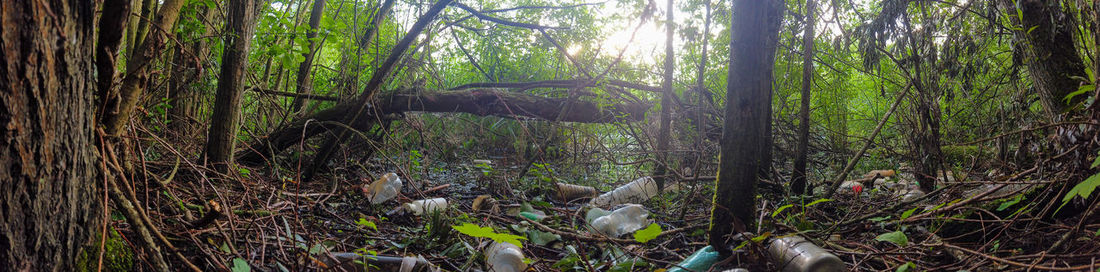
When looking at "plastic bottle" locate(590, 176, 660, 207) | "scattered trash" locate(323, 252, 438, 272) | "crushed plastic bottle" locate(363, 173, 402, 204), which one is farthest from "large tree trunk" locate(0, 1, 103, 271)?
"plastic bottle" locate(590, 176, 660, 207)

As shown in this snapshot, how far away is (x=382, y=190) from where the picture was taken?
331 centimetres

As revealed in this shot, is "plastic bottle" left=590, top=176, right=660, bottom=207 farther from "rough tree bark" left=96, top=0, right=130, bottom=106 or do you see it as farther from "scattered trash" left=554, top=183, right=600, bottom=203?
"rough tree bark" left=96, top=0, right=130, bottom=106

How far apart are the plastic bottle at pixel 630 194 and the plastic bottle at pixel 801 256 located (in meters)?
1.62

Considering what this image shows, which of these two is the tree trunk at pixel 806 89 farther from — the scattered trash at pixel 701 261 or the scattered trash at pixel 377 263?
the scattered trash at pixel 377 263

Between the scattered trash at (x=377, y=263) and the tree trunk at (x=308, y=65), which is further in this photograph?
the tree trunk at (x=308, y=65)

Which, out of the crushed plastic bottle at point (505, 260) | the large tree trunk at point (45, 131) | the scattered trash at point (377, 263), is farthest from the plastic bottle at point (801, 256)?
the large tree trunk at point (45, 131)

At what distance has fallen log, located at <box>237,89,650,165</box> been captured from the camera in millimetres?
4070

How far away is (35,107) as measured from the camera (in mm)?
959

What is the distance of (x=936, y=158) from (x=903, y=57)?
0.67 metres

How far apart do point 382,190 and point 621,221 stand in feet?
4.74

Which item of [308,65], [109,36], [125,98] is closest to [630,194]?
[125,98]

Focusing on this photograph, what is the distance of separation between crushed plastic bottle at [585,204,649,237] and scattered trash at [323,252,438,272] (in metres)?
0.98

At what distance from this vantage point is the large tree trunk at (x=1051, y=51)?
2512 millimetres

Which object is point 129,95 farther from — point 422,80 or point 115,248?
point 422,80
